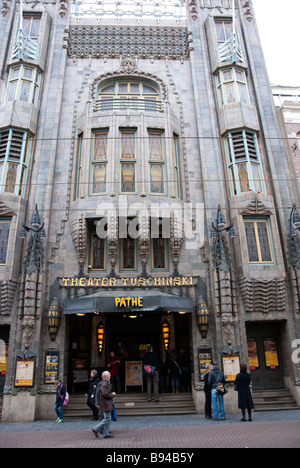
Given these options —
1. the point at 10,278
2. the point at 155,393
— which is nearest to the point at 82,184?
the point at 10,278

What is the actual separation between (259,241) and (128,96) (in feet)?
39.3

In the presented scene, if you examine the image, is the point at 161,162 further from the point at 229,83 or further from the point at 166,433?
the point at 166,433

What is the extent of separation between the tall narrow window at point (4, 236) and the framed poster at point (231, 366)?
36.8ft

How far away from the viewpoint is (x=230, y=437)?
32.3 feet

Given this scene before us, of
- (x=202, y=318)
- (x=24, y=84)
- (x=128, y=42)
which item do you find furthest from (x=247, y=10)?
(x=202, y=318)

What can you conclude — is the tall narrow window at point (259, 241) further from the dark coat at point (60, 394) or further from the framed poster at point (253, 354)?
the dark coat at point (60, 394)

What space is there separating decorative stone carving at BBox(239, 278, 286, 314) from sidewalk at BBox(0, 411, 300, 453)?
4480 millimetres

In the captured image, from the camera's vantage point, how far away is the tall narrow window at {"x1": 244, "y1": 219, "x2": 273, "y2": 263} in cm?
1720

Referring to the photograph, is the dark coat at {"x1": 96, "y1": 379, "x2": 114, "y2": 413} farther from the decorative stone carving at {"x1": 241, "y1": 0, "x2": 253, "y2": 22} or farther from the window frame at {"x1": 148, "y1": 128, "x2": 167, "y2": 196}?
the decorative stone carving at {"x1": 241, "y1": 0, "x2": 253, "y2": 22}

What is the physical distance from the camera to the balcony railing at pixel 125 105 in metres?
20.0

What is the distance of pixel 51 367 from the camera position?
15445 millimetres

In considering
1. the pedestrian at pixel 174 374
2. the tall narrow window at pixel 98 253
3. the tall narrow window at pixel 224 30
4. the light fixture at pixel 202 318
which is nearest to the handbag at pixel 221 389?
the light fixture at pixel 202 318

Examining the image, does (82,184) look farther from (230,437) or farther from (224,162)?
(230,437)
